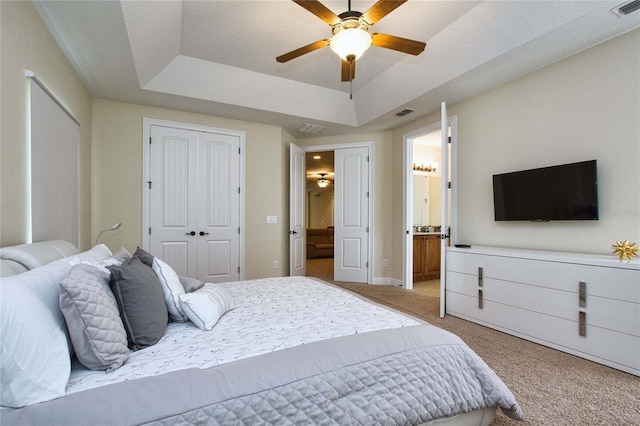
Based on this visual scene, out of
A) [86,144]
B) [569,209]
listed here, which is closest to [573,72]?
[569,209]

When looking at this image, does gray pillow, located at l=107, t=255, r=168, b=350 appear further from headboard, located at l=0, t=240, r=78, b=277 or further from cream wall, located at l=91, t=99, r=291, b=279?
cream wall, located at l=91, t=99, r=291, b=279

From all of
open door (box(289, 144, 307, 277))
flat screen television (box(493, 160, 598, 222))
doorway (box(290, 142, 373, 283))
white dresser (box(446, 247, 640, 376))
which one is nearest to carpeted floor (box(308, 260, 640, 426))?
white dresser (box(446, 247, 640, 376))

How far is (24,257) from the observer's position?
4.27ft

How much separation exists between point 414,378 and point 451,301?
2.36 metres

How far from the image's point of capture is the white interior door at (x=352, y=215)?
193 inches

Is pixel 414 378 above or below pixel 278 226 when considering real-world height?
below

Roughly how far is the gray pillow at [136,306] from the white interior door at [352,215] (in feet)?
12.6

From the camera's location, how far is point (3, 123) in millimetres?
1537

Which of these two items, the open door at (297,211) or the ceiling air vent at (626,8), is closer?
the ceiling air vent at (626,8)

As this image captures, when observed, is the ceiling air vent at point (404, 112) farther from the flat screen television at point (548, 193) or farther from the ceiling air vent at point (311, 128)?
the flat screen television at point (548, 193)

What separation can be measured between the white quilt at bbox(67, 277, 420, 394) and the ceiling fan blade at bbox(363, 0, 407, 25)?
6.32 feet

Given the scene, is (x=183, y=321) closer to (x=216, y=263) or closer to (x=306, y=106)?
(x=216, y=263)

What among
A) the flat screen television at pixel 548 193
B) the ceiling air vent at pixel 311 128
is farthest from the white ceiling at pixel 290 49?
the flat screen television at pixel 548 193

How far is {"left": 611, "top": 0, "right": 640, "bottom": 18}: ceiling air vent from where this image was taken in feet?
6.40
